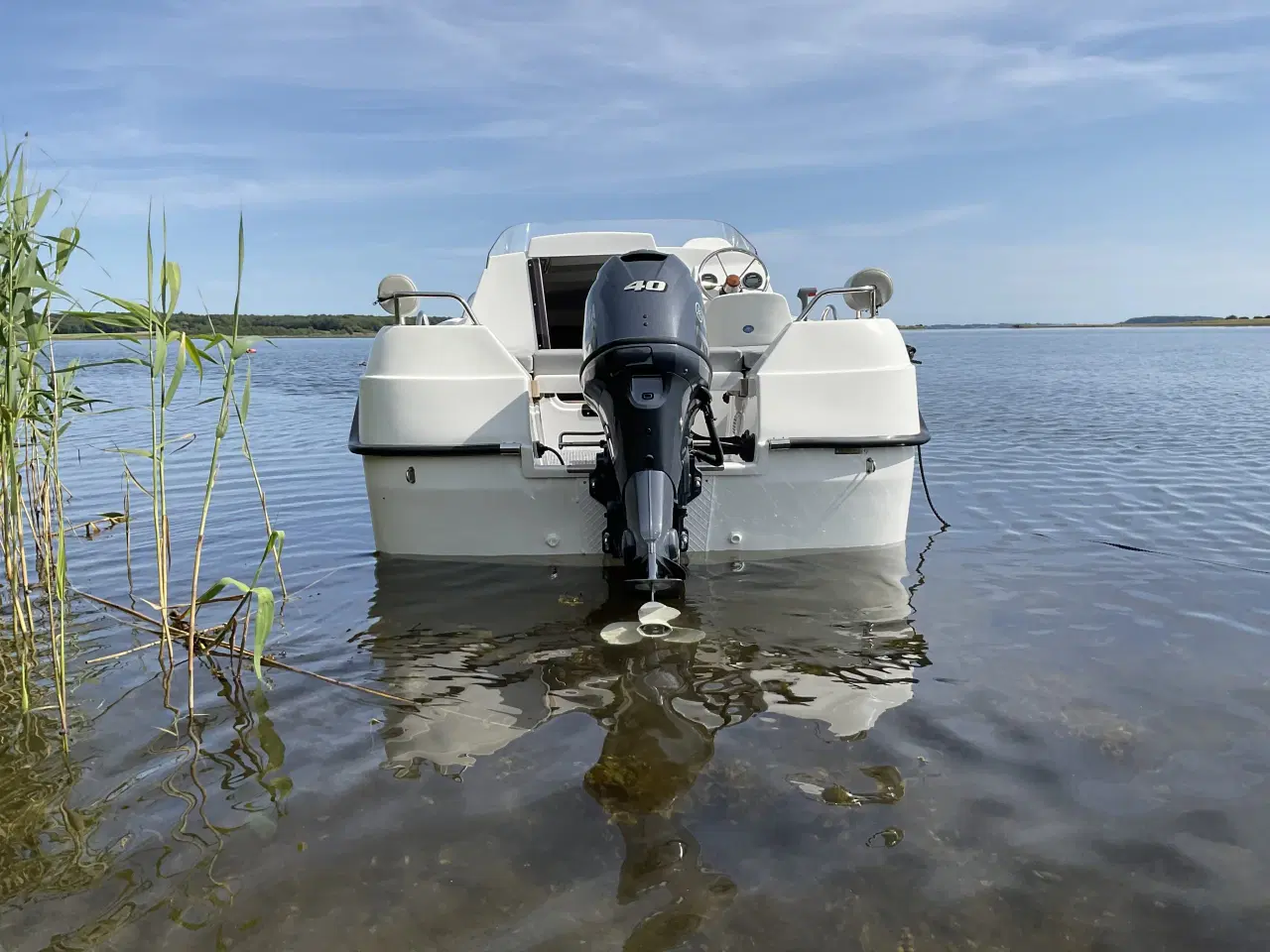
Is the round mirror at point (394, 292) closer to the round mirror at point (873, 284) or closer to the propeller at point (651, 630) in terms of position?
the propeller at point (651, 630)

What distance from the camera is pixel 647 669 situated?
13.1 feet

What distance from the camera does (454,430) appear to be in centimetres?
507

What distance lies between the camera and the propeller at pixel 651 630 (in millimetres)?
4352

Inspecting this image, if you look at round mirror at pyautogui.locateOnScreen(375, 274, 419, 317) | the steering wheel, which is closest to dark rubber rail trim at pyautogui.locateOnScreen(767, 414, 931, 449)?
round mirror at pyautogui.locateOnScreen(375, 274, 419, 317)

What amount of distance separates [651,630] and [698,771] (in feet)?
4.75

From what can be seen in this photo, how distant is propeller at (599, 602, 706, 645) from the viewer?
4352 millimetres

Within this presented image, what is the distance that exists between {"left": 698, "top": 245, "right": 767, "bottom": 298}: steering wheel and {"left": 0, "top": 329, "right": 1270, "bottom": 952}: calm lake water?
2837 millimetres

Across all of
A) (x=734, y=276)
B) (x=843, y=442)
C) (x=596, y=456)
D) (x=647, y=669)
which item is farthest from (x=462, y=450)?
(x=734, y=276)

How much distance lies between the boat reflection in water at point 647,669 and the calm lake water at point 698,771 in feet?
0.05

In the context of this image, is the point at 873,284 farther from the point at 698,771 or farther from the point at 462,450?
the point at 698,771

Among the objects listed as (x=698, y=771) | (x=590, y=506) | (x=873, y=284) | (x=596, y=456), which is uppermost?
(x=873, y=284)

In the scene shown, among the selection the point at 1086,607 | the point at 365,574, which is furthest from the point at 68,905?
the point at 1086,607

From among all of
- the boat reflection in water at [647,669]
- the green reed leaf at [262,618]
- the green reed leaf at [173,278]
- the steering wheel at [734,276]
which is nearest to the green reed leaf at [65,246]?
the green reed leaf at [173,278]

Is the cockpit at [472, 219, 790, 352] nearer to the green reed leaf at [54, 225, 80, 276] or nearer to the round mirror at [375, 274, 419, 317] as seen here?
the round mirror at [375, 274, 419, 317]
